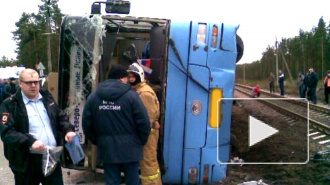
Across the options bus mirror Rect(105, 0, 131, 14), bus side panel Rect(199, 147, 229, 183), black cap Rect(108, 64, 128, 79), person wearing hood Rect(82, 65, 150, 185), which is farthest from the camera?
bus mirror Rect(105, 0, 131, 14)

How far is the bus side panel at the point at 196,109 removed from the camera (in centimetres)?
528

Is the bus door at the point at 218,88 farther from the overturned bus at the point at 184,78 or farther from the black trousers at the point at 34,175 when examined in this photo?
the black trousers at the point at 34,175

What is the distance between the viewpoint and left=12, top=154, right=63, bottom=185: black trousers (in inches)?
156

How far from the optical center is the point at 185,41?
17.2 feet

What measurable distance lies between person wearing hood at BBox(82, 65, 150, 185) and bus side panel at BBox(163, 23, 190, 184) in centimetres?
111

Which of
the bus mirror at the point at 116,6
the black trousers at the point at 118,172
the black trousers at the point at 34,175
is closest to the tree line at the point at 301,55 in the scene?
the bus mirror at the point at 116,6

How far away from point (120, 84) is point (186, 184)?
2.03m

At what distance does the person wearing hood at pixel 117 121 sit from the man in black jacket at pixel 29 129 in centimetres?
32

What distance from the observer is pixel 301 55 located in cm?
5803

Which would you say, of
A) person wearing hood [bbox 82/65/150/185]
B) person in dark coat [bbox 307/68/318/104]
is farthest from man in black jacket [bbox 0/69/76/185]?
person in dark coat [bbox 307/68/318/104]

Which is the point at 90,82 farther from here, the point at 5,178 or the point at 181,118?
the point at 5,178

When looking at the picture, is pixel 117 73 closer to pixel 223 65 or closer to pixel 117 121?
pixel 117 121

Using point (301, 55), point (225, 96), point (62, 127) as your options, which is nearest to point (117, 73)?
point (62, 127)

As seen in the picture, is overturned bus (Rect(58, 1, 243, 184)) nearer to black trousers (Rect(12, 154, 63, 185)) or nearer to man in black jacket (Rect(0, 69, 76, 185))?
black trousers (Rect(12, 154, 63, 185))
